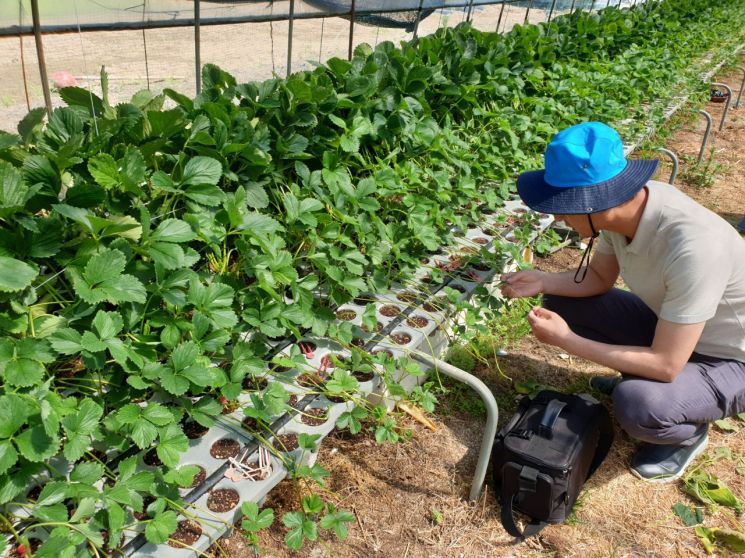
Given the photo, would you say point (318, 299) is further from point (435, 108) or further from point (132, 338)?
point (435, 108)

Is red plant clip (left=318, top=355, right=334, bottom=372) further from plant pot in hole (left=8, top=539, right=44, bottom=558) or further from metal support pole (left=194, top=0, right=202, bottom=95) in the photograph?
metal support pole (left=194, top=0, right=202, bottom=95)

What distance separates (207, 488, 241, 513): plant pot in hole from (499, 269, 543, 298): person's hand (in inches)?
47.9

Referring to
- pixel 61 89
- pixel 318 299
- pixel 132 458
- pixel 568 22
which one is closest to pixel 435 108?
pixel 318 299

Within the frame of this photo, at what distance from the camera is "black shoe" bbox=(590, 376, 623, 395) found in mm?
2514

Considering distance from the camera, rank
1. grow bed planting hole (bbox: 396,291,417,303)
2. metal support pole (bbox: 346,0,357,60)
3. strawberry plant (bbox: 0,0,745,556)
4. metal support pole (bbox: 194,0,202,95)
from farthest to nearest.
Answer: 1. metal support pole (bbox: 346,0,357,60)
2. metal support pole (bbox: 194,0,202,95)
3. grow bed planting hole (bbox: 396,291,417,303)
4. strawberry plant (bbox: 0,0,745,556)

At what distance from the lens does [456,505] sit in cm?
194

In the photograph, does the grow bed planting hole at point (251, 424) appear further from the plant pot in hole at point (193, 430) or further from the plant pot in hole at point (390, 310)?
the plant pot in hole at point (390, 310)

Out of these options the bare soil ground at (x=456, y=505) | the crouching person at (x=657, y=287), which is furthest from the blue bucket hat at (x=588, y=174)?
the bare soil ground at (x=456, y=505)

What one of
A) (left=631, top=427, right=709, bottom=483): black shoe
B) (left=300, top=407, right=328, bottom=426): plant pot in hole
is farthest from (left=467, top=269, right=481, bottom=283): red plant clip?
(left=300, top=407, right=328, bottom=426): plant pot in hole

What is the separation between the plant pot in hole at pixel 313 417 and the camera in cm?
183

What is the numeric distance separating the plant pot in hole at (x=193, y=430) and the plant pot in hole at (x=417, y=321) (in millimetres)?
834

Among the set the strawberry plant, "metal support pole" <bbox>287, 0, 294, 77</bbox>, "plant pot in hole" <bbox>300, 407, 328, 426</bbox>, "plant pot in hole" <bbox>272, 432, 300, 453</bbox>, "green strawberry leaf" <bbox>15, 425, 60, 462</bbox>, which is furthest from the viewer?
"metal support pole" <bbox>287, 0, 294, 77</bbox>

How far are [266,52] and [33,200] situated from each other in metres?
2.21

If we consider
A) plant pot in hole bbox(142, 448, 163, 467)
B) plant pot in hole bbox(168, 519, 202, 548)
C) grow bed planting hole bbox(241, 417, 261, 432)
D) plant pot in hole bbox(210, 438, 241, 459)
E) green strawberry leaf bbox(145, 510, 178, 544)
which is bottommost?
plant pot in hole bbox(168, 519, 202, 548)
